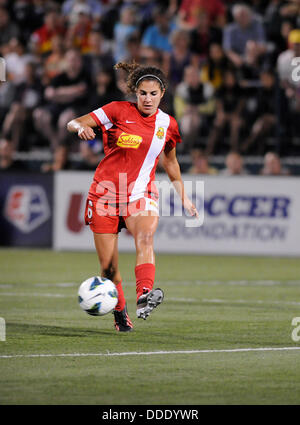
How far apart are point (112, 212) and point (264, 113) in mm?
10792

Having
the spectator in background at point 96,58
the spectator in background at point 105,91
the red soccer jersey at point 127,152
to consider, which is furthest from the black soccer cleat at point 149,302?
the spectator in background at point 96,58

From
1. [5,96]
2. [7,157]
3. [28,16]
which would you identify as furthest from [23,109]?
[28,16]

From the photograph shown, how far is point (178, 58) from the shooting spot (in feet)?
65.8

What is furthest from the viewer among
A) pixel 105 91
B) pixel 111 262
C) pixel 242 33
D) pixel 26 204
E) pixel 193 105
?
pixel 242 33

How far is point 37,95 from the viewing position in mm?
20703

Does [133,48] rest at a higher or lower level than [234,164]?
higher

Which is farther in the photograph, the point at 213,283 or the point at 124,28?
the point at 124,28

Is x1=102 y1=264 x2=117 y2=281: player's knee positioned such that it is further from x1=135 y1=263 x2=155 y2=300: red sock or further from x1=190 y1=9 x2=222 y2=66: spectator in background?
x1=190 y1=9 x2=222 y2=66: spectator in background

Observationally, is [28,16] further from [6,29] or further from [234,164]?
[234,164]

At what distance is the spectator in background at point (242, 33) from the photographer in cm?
2005

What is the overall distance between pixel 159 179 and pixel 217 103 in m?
2.18

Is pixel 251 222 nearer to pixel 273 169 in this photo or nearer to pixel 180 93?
pixel 273 169

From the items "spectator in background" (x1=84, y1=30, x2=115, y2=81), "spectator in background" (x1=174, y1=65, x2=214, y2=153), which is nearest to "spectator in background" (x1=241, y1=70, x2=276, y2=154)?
"spectator in background" (x1=174, y1=65, x2=214, y2=153)
